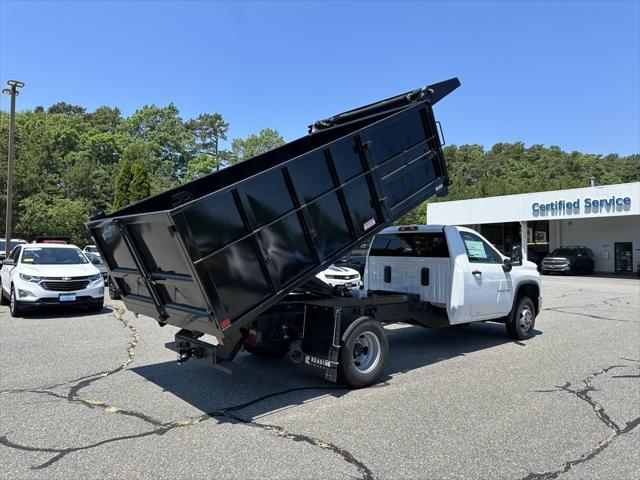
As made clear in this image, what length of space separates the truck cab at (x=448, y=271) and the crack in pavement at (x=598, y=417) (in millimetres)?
1860

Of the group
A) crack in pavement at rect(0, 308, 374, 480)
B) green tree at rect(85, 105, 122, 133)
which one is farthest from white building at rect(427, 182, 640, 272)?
green tree at rect(85, 105, 122, 133)

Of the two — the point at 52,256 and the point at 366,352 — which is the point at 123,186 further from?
the point at 366,352

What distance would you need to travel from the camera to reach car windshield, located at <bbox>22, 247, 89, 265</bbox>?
12.5 m

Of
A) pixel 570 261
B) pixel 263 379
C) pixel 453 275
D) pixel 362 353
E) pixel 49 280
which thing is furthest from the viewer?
pixel 570 261

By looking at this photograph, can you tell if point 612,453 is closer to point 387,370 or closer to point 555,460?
point 555,460

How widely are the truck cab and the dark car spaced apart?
24.9 meters

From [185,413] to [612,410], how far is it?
14.7ft

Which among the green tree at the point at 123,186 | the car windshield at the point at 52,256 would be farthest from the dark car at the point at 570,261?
the green tree at the point at 123,186

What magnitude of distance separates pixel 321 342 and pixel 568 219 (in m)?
34.1

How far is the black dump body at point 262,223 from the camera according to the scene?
15.4 ft

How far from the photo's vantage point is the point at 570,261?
31.1m

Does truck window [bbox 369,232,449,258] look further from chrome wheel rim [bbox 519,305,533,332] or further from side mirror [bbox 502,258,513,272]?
chrome wheel rim [bbox 519,305,533,332]

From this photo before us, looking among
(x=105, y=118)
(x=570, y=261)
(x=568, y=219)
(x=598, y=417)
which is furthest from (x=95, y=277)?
(x=105, y=118)

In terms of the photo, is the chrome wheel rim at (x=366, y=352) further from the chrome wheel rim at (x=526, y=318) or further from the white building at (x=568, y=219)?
the white building at (x=568, y=219)
